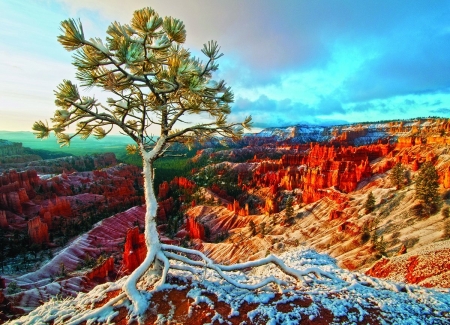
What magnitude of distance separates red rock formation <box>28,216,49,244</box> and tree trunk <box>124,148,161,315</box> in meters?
40.4

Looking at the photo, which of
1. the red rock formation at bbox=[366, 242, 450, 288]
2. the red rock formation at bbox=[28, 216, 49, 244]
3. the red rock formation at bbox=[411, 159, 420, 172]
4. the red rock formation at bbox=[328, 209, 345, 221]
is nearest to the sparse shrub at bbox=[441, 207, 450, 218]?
the red rock formation at bbox=[328, 209, 345, 221]

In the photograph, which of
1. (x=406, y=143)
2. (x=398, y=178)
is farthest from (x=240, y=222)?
(x=406, y=143)

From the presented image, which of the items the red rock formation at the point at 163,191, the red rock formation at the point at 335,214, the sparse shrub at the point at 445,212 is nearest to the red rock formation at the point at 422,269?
the sparse shrub at the point at 445,212

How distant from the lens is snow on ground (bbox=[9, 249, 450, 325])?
358cm

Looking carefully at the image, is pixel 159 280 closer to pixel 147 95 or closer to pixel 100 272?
pixel 147 95

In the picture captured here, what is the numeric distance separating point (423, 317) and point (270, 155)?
363ft

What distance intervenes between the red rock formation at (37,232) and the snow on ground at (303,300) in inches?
1562

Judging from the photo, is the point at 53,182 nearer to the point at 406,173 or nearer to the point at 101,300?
the point at 101,300

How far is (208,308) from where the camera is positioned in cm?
380

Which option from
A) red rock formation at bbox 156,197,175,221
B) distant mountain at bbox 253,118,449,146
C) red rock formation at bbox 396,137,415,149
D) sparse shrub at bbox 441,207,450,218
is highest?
distant mountain at bbox 253,118,449,146

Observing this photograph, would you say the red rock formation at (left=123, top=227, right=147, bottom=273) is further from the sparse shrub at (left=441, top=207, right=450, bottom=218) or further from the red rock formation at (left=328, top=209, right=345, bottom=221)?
the sparse shrub at (left=441, top=207, right=450, bottom=218)

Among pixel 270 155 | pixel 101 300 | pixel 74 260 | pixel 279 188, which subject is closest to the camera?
pixel 101 300

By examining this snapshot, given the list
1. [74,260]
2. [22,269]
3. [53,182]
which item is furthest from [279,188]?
[53,182]

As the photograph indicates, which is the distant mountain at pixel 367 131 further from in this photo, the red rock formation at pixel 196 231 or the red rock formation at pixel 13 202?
the red rock formation at pixel 13 202
